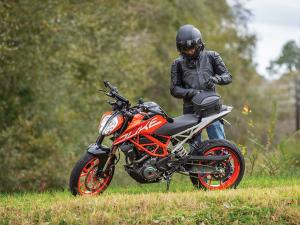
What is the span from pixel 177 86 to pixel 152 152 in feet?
3.82

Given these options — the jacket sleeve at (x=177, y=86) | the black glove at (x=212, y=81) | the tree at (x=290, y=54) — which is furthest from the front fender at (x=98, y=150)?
the tree at (x=290, y=54)

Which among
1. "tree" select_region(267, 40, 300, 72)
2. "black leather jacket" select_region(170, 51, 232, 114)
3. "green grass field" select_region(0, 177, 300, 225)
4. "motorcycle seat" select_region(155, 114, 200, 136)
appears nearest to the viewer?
"green grass field" select_region(0, 177, 300, 225)

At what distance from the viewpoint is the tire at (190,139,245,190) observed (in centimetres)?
1019

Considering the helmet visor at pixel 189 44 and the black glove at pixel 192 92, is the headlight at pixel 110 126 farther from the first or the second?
the helmet visor at pixel 189 44

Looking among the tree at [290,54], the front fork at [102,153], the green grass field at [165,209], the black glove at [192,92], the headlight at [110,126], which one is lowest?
the green grass field at [165,209]

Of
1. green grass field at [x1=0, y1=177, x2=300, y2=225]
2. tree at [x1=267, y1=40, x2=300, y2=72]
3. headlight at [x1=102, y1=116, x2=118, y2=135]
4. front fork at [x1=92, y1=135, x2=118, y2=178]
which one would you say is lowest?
green grass field at [x1=0, y1=177, x2=300, y2=225]

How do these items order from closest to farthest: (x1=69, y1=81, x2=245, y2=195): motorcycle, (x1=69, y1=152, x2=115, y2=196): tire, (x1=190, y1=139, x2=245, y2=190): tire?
(x1=69, y1=152, x2=115, y2=196): tire < (x1=69, y1=81, x2=245, y2=195): motorcycle < (x1=190, y1=139, x2=245, y2=190): tire

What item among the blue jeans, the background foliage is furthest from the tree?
the blue jeans

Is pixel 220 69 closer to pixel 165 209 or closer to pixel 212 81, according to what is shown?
pixel 212 81

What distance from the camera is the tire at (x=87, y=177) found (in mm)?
9602

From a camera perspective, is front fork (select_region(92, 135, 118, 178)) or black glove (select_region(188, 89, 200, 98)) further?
black glove (select_region(188, 89, 200, 98))

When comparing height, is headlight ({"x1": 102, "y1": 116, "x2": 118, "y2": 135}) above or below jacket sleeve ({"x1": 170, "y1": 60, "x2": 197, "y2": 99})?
below

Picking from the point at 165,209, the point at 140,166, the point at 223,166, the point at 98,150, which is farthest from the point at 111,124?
the point at 223,166

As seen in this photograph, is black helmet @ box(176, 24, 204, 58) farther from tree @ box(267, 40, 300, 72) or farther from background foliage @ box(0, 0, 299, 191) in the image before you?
tree @ box(267, 40, 300, 72)
